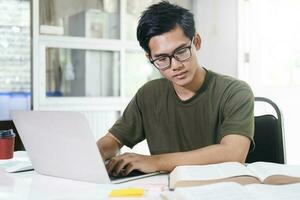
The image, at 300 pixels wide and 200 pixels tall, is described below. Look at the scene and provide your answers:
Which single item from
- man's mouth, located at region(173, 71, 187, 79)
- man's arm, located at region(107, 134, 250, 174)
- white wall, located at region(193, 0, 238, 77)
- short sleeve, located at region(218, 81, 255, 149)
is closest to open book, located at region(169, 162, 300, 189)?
man's arm, located at region(107, 134, 250, 174)

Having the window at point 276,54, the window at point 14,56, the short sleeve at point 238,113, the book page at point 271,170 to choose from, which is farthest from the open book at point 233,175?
the window at point 14,56

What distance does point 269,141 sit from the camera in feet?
5.14

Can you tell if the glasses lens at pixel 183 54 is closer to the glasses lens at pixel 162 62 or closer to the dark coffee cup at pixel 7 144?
the glasses lens at pixel 162 62

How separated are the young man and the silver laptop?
0.14 m

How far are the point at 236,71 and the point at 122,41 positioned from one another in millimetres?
1073

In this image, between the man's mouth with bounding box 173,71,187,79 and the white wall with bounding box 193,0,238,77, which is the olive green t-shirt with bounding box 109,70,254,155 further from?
the white wall with bounding box 193,0,238,77

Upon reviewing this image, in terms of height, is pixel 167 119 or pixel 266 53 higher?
pixel 266 53

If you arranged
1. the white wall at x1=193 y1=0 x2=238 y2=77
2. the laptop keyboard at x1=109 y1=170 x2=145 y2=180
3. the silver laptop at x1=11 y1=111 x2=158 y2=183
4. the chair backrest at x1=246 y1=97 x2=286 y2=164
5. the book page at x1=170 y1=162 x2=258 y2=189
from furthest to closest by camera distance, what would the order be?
1. the white wall at x1=193 y1=0 x2=238 y2=77
2. the chair backrest at x1=246 y1=97 x2=286 y2=164
3. the laptop keyboard at x1=109 y1=170 x2=145 y2=180
4. the silver laptop at x1=11 y1=111 x2=158 y2=183
5. the book page at x1=170 y1=162 x2=258 y2=189

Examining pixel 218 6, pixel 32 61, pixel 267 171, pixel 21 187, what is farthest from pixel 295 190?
pixel 218 6

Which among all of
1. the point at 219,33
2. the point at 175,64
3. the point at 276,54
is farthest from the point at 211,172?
the point at 219,33

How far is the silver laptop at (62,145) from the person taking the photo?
0.95m

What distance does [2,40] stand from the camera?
10.4 feet

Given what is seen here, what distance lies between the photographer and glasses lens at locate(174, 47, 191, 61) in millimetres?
1342

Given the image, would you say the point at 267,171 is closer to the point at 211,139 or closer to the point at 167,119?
the point at 211,139
